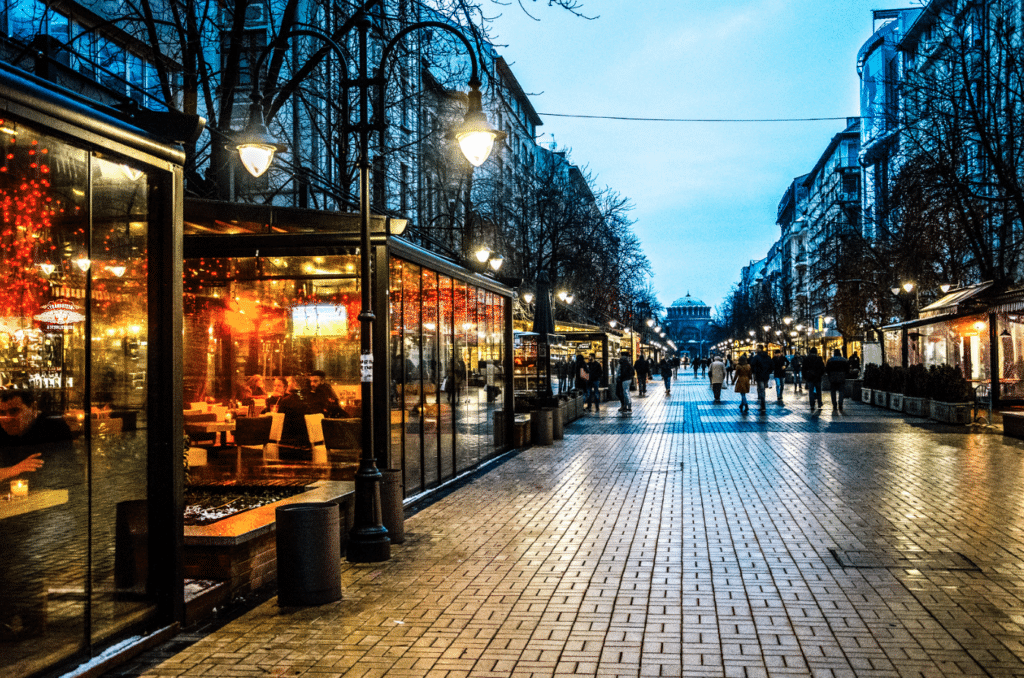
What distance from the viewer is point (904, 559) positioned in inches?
322

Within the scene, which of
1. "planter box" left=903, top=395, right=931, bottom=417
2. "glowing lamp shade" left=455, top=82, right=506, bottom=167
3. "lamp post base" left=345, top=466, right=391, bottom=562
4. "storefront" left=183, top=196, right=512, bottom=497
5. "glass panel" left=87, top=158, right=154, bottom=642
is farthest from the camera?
"planter box" left=903, top=395, right=931, bottom=417

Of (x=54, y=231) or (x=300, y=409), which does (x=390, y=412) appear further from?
(x=54, y=231)

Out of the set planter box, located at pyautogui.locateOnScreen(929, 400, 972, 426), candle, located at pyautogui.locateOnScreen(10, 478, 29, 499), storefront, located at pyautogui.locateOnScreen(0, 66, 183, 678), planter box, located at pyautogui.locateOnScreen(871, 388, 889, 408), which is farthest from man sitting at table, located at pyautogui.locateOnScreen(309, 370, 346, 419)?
planter box, located at pyautogui.locateOnScreen(871, 388, 889, 408)

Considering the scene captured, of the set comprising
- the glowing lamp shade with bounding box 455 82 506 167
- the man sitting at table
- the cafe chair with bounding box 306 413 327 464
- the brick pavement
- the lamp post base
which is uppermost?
the glowing lamp shade with bounding box 455 82 506 167

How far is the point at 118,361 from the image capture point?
240 inches

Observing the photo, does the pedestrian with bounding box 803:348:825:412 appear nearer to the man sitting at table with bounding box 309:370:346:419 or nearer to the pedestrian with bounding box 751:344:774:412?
the pedestrian with bounding box 751:344:774:412

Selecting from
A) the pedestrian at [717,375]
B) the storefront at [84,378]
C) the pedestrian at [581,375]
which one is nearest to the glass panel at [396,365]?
the storefront at [84,378]

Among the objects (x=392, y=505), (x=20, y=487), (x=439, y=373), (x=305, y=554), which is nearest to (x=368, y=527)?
(x=392, y=505)

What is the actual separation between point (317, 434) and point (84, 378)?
6569 mm

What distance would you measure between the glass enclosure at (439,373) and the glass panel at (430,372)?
0.01m

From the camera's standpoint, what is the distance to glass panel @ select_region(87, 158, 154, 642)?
19.1 ft

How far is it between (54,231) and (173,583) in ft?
7.89

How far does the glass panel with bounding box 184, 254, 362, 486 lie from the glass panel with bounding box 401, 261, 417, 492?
64 cm

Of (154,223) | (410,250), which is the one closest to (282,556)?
(154,223)
